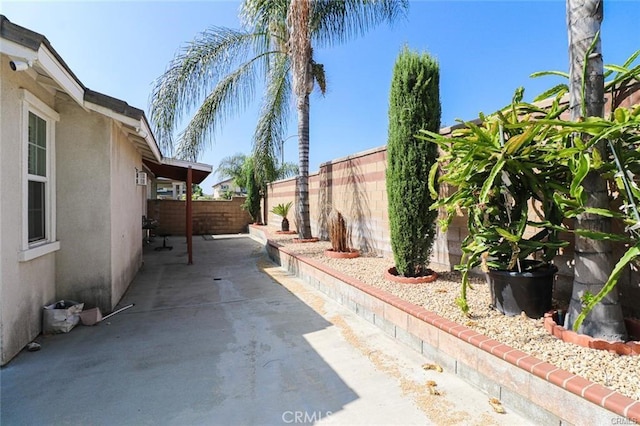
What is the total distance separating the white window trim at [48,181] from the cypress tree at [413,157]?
513cm

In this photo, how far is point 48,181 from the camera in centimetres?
475

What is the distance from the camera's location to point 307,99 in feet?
34.6

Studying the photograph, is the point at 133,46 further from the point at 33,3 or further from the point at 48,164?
the point at 48,164

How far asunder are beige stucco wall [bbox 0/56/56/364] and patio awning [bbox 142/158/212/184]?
537 cm

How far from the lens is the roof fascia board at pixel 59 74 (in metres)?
3.48

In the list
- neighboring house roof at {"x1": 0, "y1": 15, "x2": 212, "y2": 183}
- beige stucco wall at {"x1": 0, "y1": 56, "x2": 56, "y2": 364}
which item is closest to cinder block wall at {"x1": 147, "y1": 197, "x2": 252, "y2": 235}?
neighboring house roof at {"x1": 0, "y1": 15, "x2": 212, "y2": 183}

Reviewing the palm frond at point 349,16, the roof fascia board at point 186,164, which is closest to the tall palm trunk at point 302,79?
the palm frond at point 349,16

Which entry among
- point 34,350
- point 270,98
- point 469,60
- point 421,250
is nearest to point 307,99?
point 270,98

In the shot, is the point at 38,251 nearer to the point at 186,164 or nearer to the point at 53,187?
the point at 53,187

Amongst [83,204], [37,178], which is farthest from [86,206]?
[37,178]

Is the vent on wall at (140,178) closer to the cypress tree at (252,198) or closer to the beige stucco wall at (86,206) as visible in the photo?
the beige stucco wall at (86,206)

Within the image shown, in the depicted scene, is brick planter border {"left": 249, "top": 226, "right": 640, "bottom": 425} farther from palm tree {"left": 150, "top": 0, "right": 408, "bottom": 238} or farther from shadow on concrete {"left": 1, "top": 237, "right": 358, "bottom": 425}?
palm tree {"left": 150, "top": 0, "right": 408, "bottom": 238}

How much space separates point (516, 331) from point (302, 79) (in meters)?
8.82

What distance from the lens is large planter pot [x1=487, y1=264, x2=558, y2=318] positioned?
143 inches
